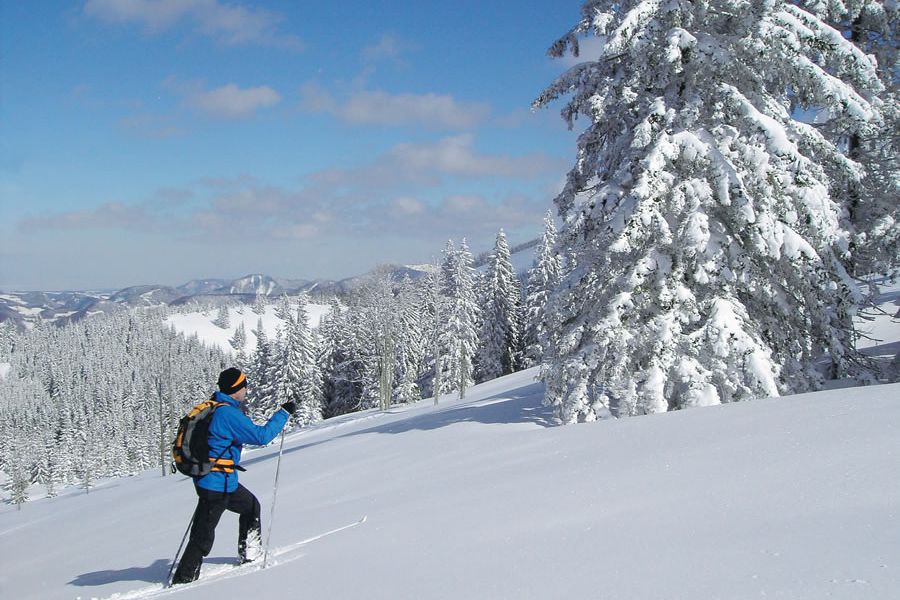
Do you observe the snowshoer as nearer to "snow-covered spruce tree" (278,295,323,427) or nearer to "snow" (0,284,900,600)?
"snow" (0,284,900,600)

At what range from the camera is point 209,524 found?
5367 mm

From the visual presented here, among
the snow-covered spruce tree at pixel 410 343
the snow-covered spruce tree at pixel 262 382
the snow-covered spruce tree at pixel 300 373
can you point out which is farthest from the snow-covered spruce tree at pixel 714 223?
the snow-covered spruce tree at pixel 262 382

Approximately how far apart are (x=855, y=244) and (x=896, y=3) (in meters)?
4.58

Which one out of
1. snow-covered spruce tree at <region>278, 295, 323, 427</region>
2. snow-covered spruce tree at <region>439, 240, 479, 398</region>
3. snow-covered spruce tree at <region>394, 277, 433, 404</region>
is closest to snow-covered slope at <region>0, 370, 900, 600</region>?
snow-covered spruce tree at <region>439, 240, 479, 398</region>

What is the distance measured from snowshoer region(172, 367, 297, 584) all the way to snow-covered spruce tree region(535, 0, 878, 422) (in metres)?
5.98

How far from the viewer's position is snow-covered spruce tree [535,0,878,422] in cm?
930

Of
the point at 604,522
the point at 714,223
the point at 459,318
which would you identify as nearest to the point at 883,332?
the point at 714,223

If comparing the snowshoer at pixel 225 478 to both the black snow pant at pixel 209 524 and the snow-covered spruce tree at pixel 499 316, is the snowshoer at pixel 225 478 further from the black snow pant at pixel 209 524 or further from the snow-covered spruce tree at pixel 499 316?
the snow-covered spruce tree at pixel 499 316

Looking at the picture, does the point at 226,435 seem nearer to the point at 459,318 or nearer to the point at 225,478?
the point at 225,478

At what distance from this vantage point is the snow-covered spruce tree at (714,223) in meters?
9.30

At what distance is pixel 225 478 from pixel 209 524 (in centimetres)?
42

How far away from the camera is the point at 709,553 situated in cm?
338

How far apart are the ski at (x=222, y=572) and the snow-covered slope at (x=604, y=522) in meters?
0.14

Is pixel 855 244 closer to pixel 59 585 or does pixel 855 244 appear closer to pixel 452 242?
pixel 59 585
